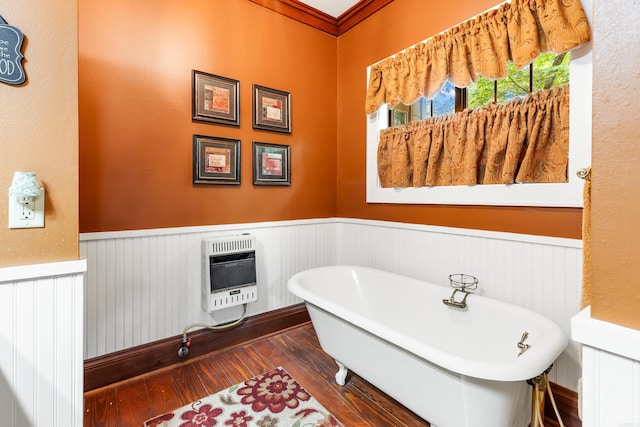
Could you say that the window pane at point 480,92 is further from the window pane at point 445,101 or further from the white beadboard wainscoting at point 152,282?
the white beadboard wainscoting at point 152,282

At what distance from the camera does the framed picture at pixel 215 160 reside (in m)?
2.09

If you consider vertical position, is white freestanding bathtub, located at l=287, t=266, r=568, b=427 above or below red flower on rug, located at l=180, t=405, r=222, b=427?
above

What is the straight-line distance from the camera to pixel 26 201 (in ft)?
3.03

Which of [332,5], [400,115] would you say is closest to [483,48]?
[400,115]

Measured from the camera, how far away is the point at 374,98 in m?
2.44

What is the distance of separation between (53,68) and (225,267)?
1.44 metres

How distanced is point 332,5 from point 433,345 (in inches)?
108

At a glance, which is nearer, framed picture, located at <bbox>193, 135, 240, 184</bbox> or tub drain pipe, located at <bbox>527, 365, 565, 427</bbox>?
tub drain pipe, located at <bbox>527, 365, 565, 427</bbox>

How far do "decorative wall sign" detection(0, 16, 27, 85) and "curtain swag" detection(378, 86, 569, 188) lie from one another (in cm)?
207

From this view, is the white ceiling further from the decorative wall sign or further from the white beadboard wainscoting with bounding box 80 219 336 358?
the decorative wall sign

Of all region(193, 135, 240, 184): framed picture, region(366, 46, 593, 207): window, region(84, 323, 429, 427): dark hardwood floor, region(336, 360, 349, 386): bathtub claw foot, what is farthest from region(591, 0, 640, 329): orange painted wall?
region(193, 135, 240, 184): framed picture

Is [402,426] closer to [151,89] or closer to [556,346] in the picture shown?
[556,346]

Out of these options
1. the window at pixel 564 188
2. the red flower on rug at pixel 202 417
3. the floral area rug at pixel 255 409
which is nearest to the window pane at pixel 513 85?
the window at pixel 564 188

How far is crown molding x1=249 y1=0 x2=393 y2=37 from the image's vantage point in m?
2.45
